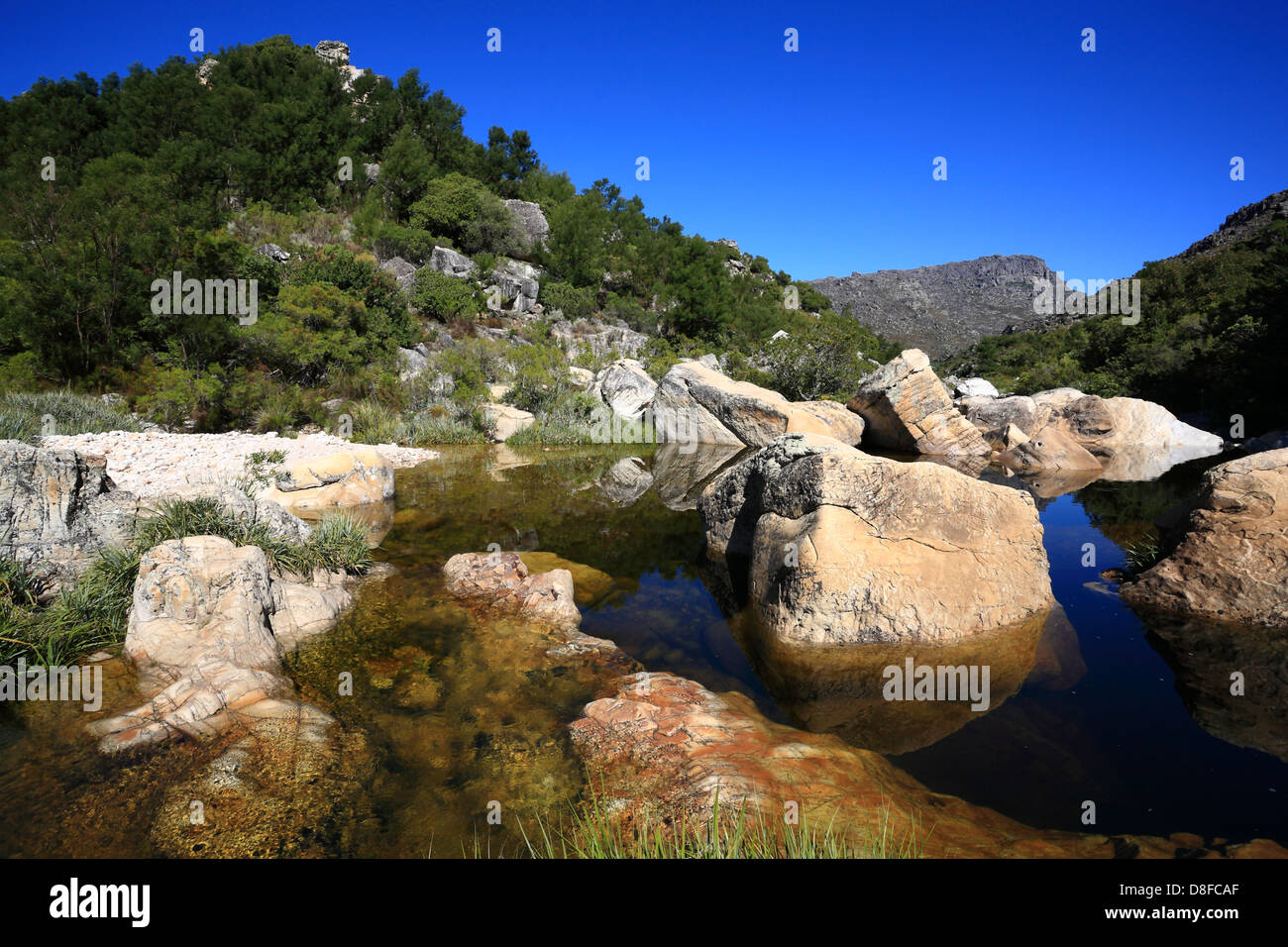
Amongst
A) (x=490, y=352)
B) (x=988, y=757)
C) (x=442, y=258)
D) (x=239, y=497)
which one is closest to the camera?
(x=988, y=757)

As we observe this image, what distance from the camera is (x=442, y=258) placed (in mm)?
34781

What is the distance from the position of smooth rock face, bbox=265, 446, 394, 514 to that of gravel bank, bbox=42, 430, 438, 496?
0.54 m

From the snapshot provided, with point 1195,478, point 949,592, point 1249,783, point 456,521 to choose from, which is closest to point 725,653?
point 949,592

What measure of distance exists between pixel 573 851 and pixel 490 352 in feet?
78.3

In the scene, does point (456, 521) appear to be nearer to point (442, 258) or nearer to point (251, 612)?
point (251, 612)

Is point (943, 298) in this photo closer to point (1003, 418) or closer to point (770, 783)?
point (1003, 418)

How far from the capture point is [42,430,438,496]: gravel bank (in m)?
10.7

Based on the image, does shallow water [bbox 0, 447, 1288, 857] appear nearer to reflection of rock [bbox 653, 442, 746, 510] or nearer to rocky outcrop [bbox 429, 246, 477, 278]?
reflection of rock [bbox 653, 442, 746, 510]

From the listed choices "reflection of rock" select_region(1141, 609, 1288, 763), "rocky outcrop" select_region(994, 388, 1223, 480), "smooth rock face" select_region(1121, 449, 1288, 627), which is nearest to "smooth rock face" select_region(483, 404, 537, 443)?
"rocky outcrop" select_region(994, 388, 1223, 480)

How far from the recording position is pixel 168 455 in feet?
39.9

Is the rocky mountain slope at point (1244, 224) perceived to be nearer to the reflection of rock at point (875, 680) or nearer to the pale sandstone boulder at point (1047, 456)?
the pale sandstone boulder at point (1047, 456)

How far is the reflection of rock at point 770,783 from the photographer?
3389 millimetres

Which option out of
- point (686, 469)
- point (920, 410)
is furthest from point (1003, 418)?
point (686, 469)

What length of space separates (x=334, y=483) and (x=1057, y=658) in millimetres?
12293
